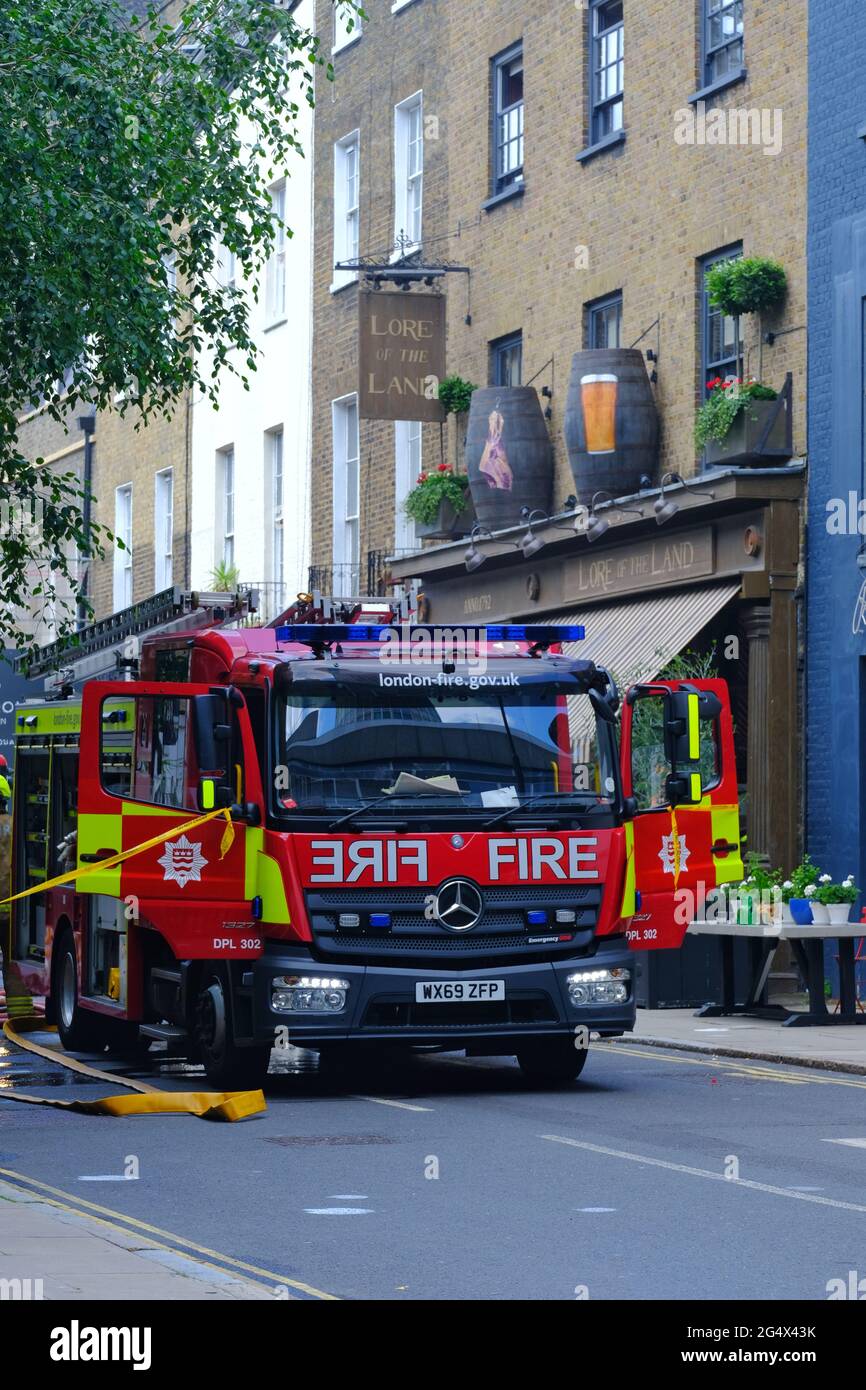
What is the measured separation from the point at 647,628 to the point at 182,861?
31.1ft

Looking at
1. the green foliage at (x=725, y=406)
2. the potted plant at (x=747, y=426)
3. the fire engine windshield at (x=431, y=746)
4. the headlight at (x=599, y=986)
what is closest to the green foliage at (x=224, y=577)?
the green foliage at (x=725, y=406)

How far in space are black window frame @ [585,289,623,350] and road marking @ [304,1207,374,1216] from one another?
1641cm

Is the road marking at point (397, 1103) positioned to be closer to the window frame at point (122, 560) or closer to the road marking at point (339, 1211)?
the road marking at point (339, 1211)

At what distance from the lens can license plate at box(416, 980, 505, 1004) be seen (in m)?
13.9

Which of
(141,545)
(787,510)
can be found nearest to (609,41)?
(787,510)

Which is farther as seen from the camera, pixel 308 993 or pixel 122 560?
pixel 122 560

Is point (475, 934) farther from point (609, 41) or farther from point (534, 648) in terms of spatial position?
point (609, 41)

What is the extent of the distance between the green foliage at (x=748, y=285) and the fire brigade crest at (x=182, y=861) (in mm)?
9727

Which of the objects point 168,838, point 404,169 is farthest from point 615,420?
point 168,838

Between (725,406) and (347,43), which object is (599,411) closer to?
(725,406)

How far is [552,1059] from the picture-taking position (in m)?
15.1

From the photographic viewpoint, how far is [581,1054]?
15008 mm

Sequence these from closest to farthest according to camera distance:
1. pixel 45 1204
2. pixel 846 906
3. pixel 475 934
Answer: pixel 45 1204 → pixel 475 934 → pixel 846 906

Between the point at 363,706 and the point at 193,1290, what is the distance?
6762 mm
